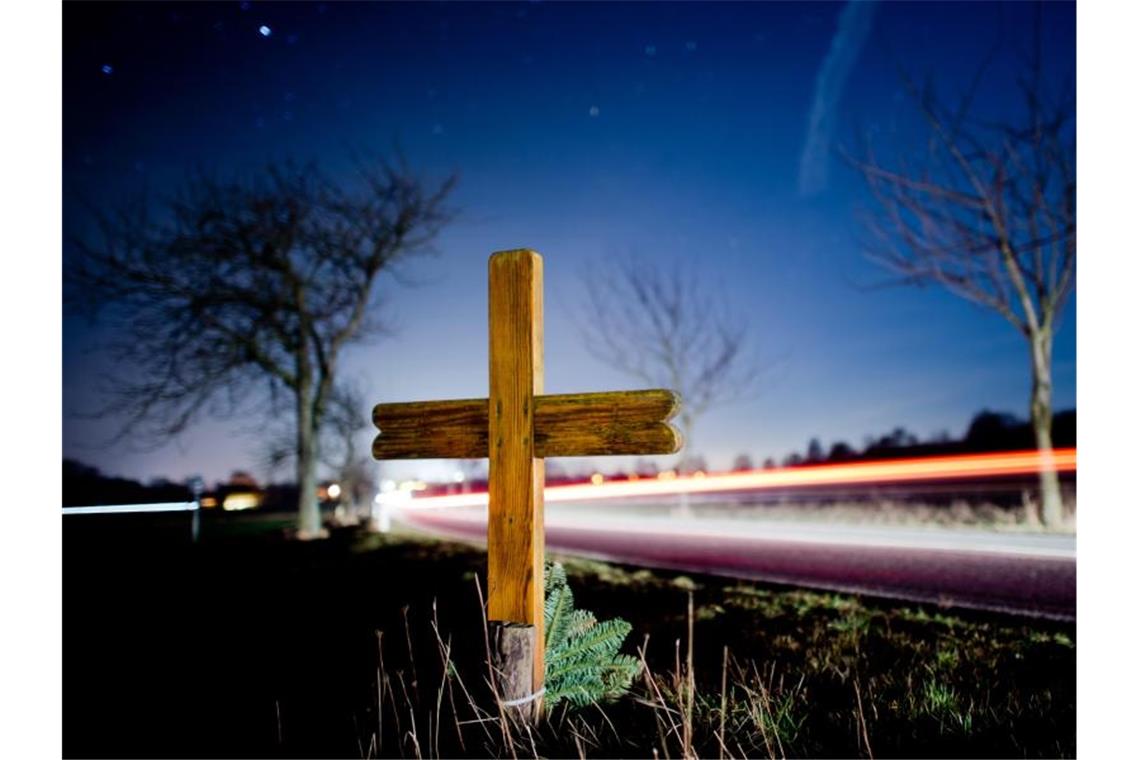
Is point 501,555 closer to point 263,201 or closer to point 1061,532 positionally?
point 1061,532

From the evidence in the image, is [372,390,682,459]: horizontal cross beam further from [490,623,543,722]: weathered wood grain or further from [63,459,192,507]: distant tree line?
[63,459,192,507]: distant tree line

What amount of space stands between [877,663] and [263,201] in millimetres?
12267

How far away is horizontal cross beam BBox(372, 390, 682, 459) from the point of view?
99.6 inches

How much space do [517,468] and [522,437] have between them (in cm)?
13

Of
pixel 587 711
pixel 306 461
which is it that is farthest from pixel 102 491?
pixel 587 711

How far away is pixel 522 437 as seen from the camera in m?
2.79

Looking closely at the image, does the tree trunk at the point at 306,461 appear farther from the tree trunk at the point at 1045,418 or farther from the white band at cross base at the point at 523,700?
the tree trunk at the point at 1045,418

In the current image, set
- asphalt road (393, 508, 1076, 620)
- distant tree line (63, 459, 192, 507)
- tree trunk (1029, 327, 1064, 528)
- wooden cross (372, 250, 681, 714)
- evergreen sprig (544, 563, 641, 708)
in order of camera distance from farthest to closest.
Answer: distant tree line (63, 459, 192, 507) < tree trunk (1029, 327, 1064, 528) < asphalt road (393, 508, 1076, 620) < evergreen sprig (544, 563, 641, 708) < wooden cross (372, 250, 681, 714)

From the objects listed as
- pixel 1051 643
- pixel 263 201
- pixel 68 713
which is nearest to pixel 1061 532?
pixel 1051 643

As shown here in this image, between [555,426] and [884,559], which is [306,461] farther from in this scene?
[555,426]

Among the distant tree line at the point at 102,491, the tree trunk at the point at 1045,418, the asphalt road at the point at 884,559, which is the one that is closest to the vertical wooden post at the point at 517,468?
the asphalt road at the point at 884,559

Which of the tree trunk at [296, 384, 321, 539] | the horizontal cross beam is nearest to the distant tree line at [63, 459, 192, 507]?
the tree trunk at [296, 384, 321, 539]

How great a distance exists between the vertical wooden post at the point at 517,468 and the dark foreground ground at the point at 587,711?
20 centimetres

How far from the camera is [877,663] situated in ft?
11.9
